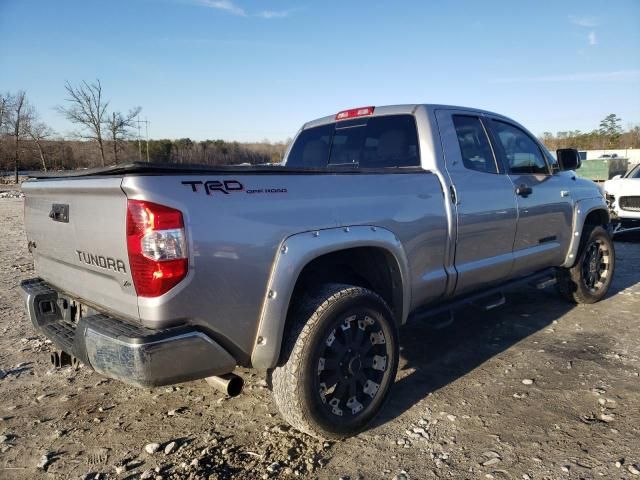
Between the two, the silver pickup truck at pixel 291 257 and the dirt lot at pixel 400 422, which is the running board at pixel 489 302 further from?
the dirt lot at pixel 400 422

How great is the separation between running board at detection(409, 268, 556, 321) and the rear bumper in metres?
1.59

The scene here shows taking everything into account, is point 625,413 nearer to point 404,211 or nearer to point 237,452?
point 404,211

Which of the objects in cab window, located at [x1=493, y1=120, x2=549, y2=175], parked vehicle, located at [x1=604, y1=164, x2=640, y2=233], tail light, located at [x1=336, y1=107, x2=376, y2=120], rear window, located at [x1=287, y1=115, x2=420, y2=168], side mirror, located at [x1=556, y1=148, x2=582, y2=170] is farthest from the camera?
parked vehicle, located at [x1=604, y1=164, x2=640, y2=233]

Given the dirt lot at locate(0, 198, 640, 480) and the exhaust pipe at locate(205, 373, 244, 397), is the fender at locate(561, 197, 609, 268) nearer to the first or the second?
the dirt lot at locate(0, 198, 640, 480)

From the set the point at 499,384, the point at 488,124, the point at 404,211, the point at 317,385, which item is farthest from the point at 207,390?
the point at 488,124

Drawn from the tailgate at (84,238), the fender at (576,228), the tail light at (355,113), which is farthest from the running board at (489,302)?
the tailgate at (84,238)

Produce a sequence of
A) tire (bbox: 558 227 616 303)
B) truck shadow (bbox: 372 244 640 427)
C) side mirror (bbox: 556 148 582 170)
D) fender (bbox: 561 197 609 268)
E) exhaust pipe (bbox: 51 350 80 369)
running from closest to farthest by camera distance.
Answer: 1. exhaust pipe (bbox: 51 350 80 369)
2. truck shadow (bbox: 372 244 640 427)
3. side mirror (bbox: 556 148 582 170)
4. fender (bbox: 561 197 609 268)
5. tire (bbox: 558 227 616 303)

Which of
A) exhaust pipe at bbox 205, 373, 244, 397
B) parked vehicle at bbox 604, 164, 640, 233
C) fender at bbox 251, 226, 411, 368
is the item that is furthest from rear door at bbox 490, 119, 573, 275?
parked vehicle at bbox 604, 164, 640, 233

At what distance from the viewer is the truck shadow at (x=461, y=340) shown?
11.4 feet

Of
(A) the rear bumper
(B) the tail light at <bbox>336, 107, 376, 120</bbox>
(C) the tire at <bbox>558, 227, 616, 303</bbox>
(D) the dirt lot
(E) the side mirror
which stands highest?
(B) the tail light at <bbox>336, 107, 376, 120</bbox>

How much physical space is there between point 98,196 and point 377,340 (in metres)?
1.76

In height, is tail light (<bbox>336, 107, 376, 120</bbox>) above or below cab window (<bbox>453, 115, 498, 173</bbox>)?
above

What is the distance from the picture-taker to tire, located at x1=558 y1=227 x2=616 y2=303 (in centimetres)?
523

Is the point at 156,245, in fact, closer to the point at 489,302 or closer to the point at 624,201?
the point at 489,302
